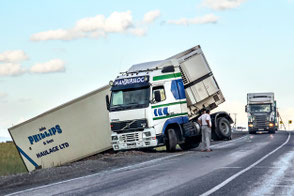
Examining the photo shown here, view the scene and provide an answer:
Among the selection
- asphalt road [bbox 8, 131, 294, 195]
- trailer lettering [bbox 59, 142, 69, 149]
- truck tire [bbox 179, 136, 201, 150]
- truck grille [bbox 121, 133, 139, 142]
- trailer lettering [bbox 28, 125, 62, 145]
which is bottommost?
asphalt road [bbox 8, 131, 294, 195]

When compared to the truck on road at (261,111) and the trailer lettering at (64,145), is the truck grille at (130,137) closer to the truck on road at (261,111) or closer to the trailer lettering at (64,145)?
the trailer lettering at (64,145)

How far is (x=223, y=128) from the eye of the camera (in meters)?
26.1

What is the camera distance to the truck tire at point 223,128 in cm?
2548

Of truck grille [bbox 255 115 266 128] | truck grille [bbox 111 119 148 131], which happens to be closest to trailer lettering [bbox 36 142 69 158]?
truck grille [bbox 111 119 148 131]

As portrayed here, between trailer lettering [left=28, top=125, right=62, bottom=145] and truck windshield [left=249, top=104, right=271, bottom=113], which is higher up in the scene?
truck windshield [left=249, top=104, right=271, bottom=113]

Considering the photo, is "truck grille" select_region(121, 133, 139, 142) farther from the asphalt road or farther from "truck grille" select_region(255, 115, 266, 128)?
"truck grille" select_region(255, 115, 266, 128)

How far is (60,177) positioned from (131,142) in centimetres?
711

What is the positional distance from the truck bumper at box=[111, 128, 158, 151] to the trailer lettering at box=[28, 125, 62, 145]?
2564mm

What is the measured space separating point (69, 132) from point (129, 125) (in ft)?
9.09

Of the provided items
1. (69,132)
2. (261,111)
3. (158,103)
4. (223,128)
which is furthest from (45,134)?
(261,111)

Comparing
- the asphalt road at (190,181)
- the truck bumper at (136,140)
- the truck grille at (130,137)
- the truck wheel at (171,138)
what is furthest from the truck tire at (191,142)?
the asphalt road at (190,181)

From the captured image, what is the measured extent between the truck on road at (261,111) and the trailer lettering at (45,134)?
26799 mm

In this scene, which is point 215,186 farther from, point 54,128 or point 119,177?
point 54,128

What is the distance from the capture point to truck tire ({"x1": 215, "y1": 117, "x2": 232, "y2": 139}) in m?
25.5
